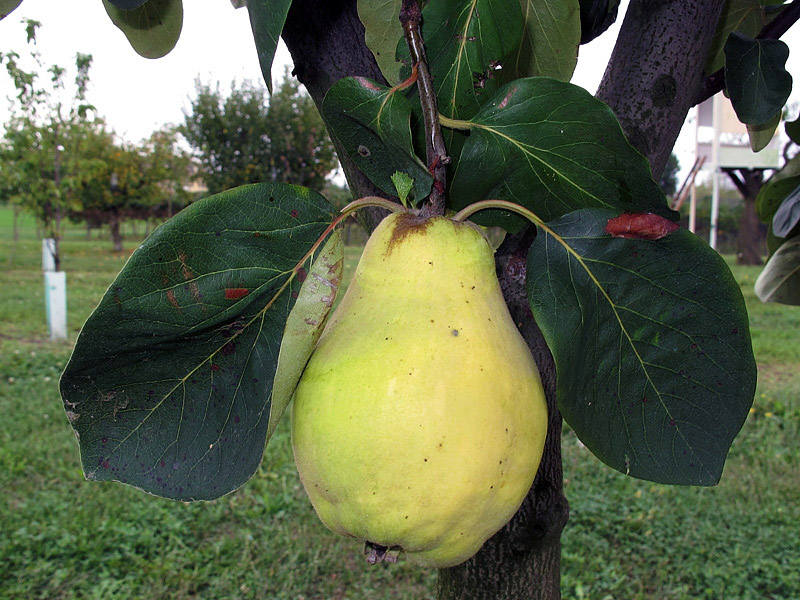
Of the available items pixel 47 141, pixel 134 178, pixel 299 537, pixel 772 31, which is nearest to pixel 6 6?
pixel 772 31

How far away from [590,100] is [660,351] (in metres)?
0.22

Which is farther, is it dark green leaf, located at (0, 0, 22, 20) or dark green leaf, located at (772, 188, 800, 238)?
dark green leaf, located at (772, 188, 800, 238)

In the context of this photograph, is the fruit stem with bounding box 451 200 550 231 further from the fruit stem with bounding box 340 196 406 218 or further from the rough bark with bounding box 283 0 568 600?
the rough bark with bounding box 283 0 568 600

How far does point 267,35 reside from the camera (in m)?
0.47

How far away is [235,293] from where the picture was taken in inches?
23.2

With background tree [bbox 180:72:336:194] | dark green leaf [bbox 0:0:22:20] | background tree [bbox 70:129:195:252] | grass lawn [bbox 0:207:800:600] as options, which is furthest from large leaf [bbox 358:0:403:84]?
background tree [bbox 70:129:195:252]

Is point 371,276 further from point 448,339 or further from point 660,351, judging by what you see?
point 660,351

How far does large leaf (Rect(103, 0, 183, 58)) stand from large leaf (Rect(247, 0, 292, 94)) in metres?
0.50

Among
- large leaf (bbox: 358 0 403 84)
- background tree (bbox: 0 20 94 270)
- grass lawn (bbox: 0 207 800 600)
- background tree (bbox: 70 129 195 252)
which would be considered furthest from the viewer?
background tree (bbox: 70 129 195 252)

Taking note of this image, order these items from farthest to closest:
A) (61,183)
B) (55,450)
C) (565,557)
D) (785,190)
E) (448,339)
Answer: (61,183)
(55,450)
(565,557)
(785,190)
(448,339)

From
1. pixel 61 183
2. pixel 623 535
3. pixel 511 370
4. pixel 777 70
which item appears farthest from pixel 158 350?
pixel 61 183

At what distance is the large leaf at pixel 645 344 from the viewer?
0.60 meters

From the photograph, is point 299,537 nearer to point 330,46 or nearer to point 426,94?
point 330,46

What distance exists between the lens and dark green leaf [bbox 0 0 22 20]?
76cm
